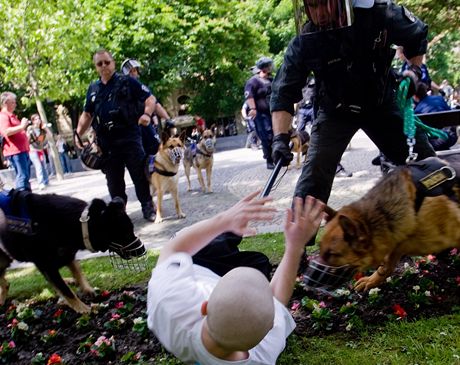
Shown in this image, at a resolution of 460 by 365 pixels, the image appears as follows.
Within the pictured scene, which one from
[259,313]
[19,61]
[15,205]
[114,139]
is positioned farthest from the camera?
[19,61]

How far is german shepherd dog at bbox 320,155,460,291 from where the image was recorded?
2.59m

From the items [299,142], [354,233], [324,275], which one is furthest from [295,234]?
[299,142]

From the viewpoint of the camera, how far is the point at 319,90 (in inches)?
137

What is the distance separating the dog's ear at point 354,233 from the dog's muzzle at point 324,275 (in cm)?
15

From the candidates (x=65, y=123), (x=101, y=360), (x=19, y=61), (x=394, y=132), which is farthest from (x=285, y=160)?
(x=65, y=123)

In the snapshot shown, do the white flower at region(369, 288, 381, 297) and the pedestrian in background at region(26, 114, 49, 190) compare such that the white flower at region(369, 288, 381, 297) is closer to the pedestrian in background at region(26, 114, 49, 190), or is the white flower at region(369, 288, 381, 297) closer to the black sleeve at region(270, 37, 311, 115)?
the black sleeve at region(270, 37, 311, 115)

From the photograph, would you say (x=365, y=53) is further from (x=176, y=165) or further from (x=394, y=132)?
(x=176, y=165)

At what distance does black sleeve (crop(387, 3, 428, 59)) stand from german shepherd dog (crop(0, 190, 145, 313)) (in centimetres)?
245

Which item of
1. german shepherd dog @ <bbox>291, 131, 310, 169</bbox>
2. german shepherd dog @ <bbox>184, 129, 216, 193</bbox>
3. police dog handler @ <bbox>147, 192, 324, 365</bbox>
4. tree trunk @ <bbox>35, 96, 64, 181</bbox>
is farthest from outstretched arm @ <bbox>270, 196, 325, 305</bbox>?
tree trunk @ <bbox>35, 96, 64, 181</bbox>

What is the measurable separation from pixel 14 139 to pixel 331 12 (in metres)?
7.68

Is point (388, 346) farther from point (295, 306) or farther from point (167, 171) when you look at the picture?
point (167, 171)

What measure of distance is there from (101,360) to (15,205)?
149cm

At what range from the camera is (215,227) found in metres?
2.21

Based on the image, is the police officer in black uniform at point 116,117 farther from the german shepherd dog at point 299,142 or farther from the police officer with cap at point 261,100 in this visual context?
the german shepherd dog at point 299,142
